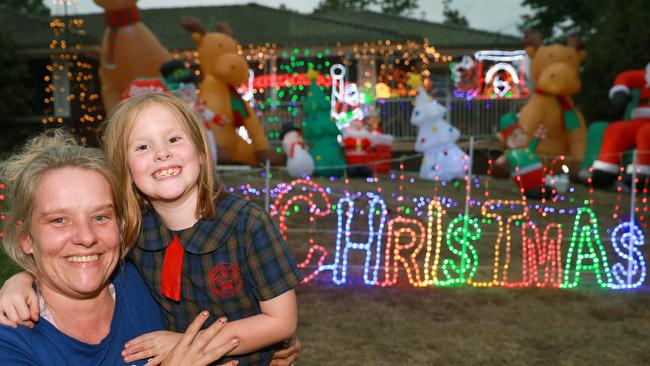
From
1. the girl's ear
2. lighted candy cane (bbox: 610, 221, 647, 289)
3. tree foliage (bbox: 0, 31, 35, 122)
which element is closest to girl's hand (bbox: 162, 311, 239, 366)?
the girl's ear

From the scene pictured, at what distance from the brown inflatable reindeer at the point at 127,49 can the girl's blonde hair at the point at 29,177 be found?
39.2 feet

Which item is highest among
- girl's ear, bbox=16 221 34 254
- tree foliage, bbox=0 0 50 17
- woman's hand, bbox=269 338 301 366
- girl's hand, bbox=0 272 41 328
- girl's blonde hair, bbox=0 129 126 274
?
tree foliage, bbox=0 0 50 17

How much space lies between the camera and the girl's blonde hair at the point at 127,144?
1971mm

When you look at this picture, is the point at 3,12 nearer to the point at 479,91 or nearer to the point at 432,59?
the point at 432,59

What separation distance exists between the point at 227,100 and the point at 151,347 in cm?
1188

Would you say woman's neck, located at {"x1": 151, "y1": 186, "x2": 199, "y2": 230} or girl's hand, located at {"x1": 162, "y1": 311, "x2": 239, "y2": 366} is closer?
girl's hand, located at {"x1": 162, "y1": 311, "x2": 239, "y2": 366}

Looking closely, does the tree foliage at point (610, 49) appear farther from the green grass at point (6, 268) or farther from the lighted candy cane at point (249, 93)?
the green grass at point (6, 268)

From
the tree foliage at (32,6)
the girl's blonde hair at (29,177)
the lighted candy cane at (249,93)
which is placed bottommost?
the girl's blonde hair at (29,177)

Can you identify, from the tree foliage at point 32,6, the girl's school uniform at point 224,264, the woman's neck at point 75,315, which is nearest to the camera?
the woman's neck at point 75,315

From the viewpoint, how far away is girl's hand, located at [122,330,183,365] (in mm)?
1743

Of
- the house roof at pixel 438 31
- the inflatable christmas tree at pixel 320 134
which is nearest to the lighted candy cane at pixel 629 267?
the inflatable christmas tree at pixel 320 134

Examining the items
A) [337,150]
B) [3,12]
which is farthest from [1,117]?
[337,150]

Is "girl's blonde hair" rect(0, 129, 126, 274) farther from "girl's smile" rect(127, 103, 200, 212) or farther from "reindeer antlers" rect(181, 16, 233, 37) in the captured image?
"reindeer antlers" rect(181, 16, 233, 37)

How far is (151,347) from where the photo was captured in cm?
179
